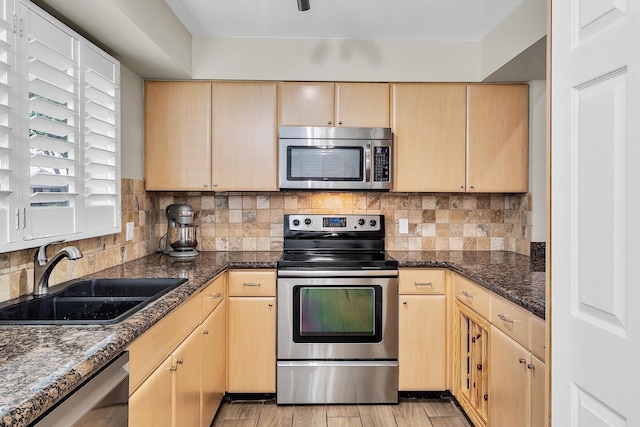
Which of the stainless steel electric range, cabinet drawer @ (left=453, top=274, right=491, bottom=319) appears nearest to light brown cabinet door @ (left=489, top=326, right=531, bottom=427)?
cabinet drawer @ (left=453, top=274, right=491, bottom=319)

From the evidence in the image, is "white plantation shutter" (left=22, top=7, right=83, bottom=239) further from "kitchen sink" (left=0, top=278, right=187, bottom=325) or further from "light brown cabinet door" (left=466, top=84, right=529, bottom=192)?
"light brown cabinet door" (left=466, top=84, right=529, bottom=192)

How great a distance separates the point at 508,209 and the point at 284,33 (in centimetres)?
202

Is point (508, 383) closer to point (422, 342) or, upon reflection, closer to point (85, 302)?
point (422, 342)

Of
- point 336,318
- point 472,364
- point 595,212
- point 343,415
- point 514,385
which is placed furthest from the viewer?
point 336,318

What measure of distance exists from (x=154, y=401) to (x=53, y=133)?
1113 millimetres

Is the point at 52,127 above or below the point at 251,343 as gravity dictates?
above

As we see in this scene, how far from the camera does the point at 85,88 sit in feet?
6.46

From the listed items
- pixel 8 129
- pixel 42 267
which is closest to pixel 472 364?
pixel 42 267

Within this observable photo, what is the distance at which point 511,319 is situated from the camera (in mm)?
1856

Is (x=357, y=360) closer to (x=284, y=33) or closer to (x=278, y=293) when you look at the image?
(x=278, y=293)

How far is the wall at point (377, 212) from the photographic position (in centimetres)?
319

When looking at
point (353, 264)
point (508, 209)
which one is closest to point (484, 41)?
point (508, 209)

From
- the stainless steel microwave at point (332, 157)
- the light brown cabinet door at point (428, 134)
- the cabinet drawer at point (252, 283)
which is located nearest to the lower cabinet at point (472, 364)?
the light brown cabinet door at point (428, 134)

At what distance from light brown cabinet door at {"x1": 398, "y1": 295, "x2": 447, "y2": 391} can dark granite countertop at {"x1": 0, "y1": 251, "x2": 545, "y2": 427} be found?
0.35 metres
